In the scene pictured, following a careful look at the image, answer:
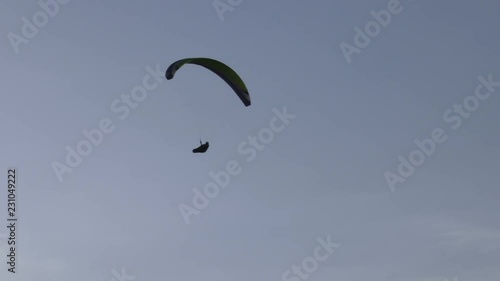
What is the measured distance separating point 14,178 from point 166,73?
11.0m

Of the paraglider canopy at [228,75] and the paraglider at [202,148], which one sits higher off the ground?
the paraglider canopy at [228,75]

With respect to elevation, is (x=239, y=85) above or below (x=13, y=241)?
above

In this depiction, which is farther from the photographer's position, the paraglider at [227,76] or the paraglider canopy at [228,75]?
the paraglider canopy at [228,75]

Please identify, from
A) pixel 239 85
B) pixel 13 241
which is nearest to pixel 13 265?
pixel 13 241

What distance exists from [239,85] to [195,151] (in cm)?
493

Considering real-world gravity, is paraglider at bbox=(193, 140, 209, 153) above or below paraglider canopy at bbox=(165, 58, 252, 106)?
below

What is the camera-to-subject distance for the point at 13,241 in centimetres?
6681

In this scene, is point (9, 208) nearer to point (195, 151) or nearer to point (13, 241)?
point (13, 241)

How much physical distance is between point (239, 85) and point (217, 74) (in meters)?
1.51

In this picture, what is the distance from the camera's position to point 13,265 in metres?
66.5

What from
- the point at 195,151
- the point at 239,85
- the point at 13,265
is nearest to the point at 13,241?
the point at 13,265

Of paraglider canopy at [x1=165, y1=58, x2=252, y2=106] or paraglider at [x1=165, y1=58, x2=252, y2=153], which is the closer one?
paraglider at [x1=165, y1=58, x2=252, y2=153]

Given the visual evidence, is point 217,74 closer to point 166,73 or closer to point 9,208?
point 166,73

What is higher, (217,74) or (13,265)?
(217,74)
